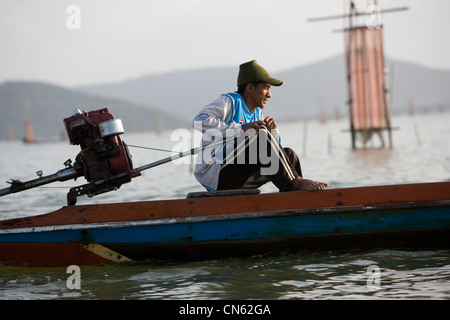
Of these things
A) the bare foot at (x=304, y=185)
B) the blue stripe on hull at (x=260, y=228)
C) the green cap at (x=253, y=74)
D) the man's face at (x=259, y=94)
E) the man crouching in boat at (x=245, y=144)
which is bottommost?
the blue stripe on hull at (x=260, y=228)

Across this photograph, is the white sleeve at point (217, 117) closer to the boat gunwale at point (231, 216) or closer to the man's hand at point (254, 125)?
the man's hand at point (254, 125)

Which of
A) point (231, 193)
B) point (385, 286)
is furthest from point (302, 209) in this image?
point (385, 286)

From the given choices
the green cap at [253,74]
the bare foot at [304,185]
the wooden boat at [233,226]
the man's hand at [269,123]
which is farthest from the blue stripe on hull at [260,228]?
the green cap at [253,74]

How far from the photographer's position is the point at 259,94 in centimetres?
630

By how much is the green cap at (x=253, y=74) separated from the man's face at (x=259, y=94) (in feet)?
0.25

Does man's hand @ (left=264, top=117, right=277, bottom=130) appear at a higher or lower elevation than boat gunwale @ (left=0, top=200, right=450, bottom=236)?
higher

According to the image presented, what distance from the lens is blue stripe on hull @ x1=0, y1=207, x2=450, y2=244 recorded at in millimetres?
6105

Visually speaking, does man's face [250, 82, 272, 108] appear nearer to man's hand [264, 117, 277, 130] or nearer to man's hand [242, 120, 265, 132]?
man's hand [264, 117, 277, 130]

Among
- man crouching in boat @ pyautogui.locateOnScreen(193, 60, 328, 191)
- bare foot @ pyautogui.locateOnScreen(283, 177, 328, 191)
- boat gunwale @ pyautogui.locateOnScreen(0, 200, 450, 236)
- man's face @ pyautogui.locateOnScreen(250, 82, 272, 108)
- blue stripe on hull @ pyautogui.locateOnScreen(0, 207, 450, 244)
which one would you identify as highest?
man's face @ pyautogui.locateOnScreen(250, 82, 272, 108)

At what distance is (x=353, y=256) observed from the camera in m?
6.36

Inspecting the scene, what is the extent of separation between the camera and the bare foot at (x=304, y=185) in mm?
6012

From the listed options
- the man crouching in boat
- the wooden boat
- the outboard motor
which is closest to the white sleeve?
the man crouching in boat

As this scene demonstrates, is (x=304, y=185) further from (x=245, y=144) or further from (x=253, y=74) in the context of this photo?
(x=253, y=74)
